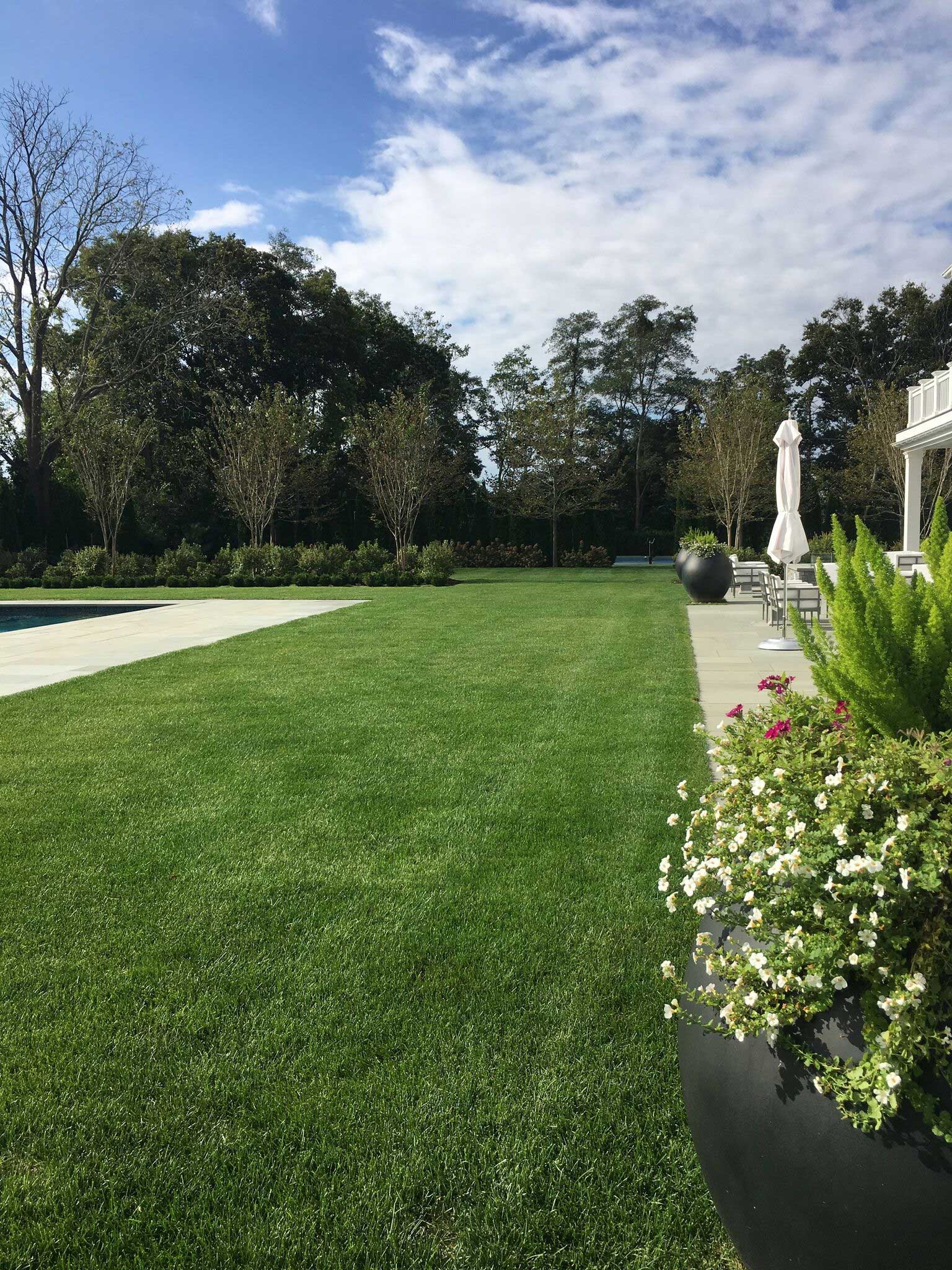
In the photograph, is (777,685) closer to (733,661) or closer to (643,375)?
(733,661)

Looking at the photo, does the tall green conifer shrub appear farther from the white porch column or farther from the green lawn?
the white porch column

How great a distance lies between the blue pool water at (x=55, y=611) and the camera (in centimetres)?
1627

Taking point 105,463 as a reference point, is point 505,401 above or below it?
above

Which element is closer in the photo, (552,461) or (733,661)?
(733,661)

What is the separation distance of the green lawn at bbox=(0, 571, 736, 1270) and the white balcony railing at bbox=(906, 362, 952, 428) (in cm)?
1469

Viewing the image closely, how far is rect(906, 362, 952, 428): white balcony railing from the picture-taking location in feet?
56.6

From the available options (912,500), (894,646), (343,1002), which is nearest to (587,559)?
(912,500)

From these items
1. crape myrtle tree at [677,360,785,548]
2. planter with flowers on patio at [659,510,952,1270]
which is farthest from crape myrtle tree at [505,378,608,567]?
planter with flowers on patio at [659,510,952,1270]

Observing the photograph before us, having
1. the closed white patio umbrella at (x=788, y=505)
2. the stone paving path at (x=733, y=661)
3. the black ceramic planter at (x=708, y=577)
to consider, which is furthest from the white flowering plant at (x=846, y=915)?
the black ceramic planter at (x=708, y=577)

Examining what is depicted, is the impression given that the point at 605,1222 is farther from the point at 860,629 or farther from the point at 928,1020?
the point at 860,629

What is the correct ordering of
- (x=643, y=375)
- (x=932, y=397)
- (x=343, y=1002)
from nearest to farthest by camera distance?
(x=343, y=1002) < (x=932, y=397) < (x=643, y=375)

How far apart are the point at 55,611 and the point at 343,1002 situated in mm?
16495

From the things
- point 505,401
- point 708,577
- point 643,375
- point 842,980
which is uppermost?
point 643,375

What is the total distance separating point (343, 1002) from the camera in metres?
2.76
